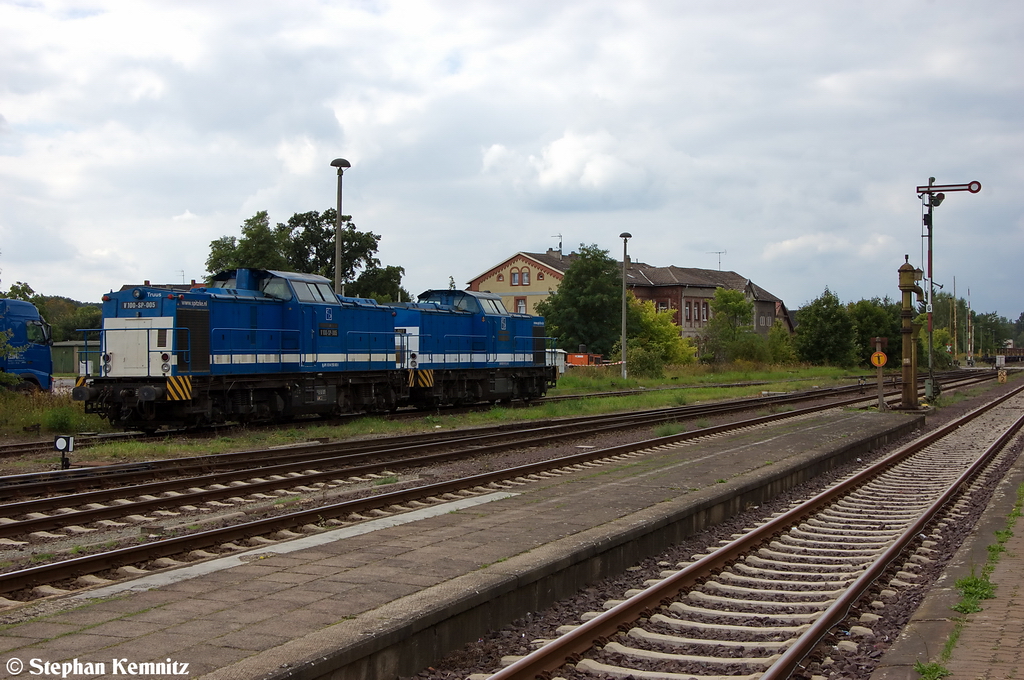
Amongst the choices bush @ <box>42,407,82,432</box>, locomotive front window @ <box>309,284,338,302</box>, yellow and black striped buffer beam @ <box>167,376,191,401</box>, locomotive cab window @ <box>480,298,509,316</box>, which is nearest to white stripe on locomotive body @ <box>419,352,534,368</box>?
locomotive cab window @ <box>480,298,509,316</box>

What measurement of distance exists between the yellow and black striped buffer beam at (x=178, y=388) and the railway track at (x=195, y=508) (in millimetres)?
4247

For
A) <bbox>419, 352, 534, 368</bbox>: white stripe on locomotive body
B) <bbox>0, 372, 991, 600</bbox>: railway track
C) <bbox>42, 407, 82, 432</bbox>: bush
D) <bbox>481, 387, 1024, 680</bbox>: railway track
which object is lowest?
<bbox>481, 387, 1024, 680</bbox>: railway track

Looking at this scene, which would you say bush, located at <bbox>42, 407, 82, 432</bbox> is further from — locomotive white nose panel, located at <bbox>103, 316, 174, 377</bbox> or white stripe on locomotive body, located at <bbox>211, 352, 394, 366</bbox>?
white stripe on locomotive body, located at <bbox>211, 352, 394, 366</bbox>

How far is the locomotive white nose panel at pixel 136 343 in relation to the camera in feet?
58.3

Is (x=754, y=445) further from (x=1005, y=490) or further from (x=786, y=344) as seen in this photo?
(x=786, y=344)

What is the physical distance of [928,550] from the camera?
9078 millimetres

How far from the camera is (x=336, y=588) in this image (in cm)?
621

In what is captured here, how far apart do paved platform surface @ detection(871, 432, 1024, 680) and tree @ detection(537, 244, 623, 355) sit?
55.5m

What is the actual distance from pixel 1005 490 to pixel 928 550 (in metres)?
5.01

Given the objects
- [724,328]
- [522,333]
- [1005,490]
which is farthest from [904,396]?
[724,328]

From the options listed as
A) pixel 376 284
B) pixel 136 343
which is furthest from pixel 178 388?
pixel 376 284

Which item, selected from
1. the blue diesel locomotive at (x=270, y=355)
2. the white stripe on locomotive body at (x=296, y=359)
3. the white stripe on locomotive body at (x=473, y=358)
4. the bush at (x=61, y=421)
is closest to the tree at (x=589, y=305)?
the white stripe on locomotive body at (x=473, y=358)

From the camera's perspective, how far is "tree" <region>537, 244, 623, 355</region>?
6394 centimetres

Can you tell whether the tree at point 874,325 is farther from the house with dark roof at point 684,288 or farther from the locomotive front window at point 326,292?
the locomotive front window at point 326,292
